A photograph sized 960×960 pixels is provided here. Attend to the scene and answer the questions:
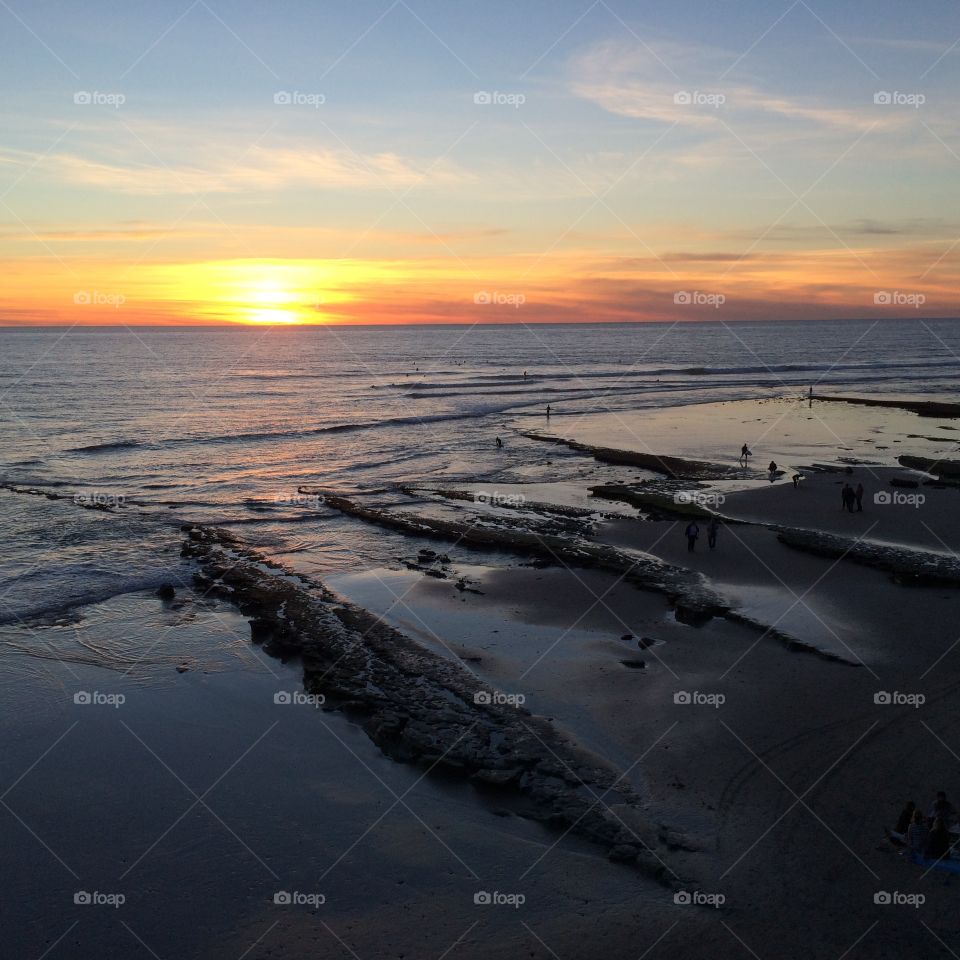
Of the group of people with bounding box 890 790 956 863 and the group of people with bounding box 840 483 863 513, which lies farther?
the group of people with bounding box 840 483 863 513

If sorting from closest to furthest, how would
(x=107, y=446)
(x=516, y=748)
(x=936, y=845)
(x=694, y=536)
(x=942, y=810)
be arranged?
(x=936, y=845)
(x=942, y=810)
(x=516, y=748)
(x=694, y=536)
(x=107, y=446)

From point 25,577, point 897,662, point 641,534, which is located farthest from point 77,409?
point 897,662

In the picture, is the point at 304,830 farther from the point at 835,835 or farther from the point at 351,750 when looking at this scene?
the point at 835,835

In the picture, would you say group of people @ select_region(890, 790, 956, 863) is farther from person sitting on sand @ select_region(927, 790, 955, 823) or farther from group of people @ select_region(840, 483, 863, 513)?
group of people @ select_region(840, 483, 863, 513)

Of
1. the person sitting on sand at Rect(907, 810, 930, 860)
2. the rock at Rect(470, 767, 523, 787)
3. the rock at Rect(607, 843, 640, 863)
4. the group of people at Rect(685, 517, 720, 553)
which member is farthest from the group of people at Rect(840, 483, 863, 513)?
the rock at Rect(607, 843, 640, 863)

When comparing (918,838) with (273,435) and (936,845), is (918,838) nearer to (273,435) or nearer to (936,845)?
(936,845)

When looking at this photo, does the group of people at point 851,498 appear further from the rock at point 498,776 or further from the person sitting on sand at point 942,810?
the rock at point 498,776

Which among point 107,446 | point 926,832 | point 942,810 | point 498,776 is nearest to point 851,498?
point 942,810
